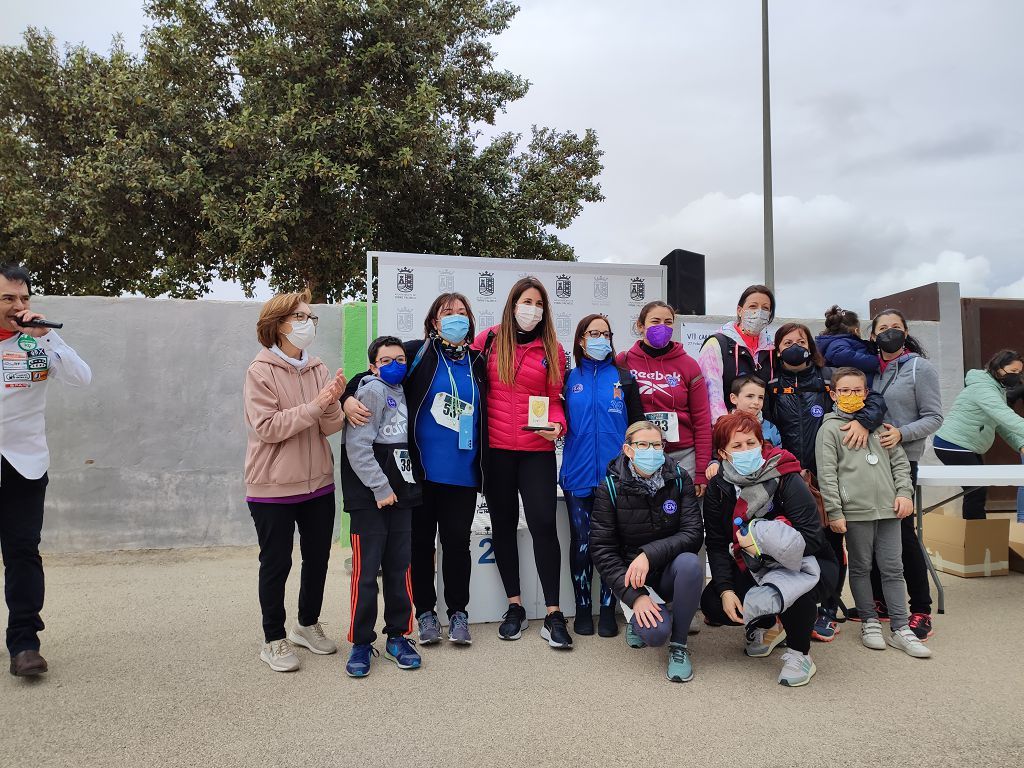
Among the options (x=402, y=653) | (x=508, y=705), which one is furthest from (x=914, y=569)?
(x=402, y=653)

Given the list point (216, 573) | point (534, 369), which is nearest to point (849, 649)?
point (534, 369)

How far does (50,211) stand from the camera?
32.3ft

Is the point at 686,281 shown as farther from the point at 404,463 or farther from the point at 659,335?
the point at 404,463

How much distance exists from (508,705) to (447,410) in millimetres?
1393

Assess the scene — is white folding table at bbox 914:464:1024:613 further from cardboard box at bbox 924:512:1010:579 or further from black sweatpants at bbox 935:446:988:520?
cardboard box at bbox 924:512:1010:579

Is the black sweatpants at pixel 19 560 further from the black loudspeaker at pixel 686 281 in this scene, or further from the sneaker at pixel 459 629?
the black loudspeaker at pixel 686 281

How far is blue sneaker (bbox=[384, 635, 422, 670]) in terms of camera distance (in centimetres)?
322

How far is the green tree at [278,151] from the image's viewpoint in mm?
9133

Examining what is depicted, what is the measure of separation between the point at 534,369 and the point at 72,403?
14.0ft

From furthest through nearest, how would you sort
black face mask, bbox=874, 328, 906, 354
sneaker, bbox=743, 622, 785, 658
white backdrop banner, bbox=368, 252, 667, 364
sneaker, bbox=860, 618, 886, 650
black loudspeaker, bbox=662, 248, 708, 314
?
1. black loudspeaker, bbox=662, 248, 708, 314
2. white backdrop banner, bbox=368, 252, 667, 364
3. black face mask, bbox=874, 328, 906, 354
4. sneaker, bbox=860, 618, 886, 650
5. sneaker, bbox=743, 622, 785, 658

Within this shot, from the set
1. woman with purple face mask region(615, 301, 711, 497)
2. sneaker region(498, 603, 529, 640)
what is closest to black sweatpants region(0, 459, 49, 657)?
sneaker region(498, 603, 529, 640)

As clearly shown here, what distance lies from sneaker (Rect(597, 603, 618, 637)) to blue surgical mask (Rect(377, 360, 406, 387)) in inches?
66.2

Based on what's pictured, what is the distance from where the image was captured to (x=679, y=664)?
124 inches

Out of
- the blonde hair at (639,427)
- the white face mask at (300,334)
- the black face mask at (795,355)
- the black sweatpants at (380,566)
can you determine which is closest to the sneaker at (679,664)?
the blonde hair at (639,427)
